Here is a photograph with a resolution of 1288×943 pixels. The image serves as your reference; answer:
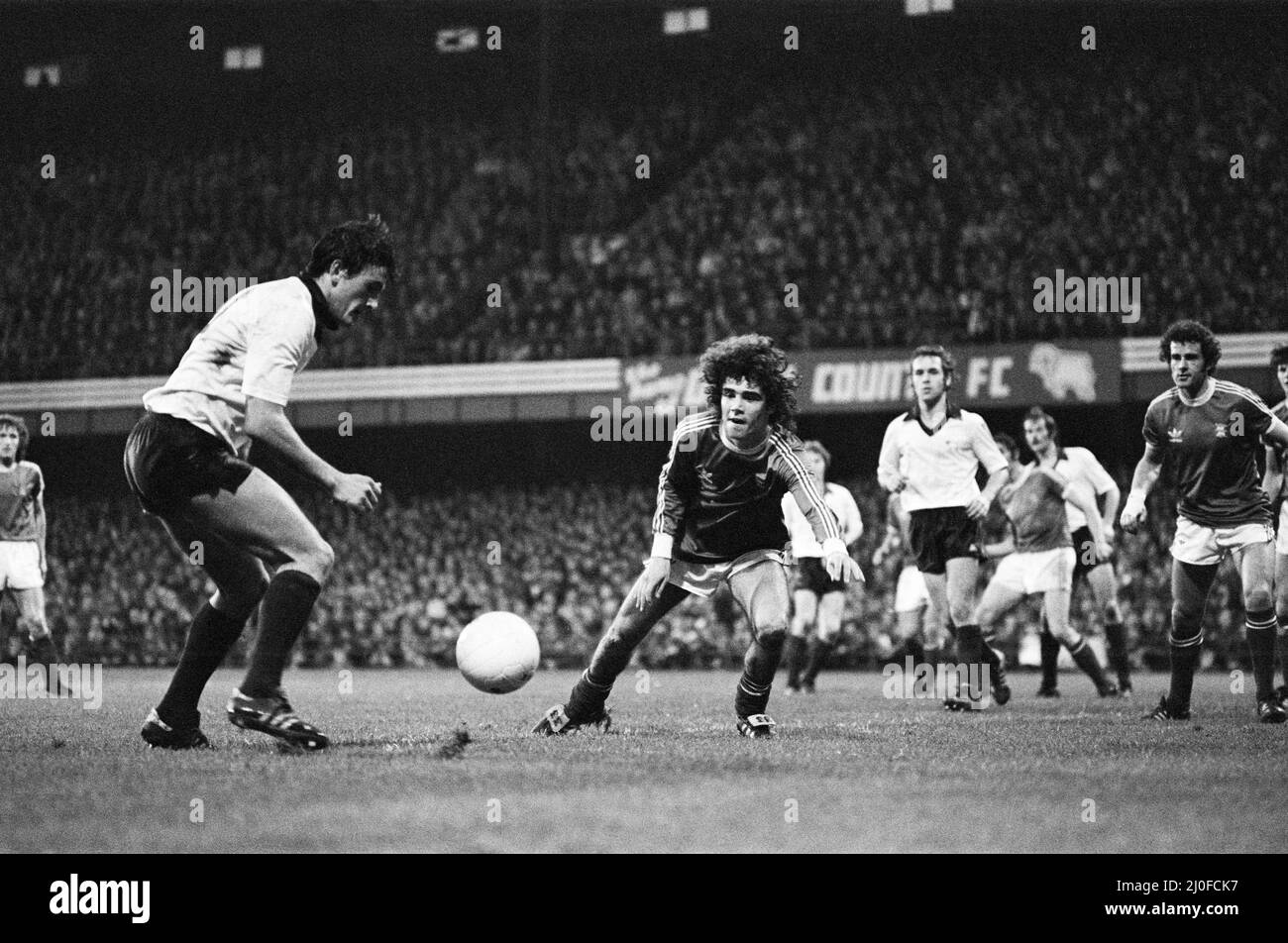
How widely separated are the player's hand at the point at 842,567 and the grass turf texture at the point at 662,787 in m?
0.81

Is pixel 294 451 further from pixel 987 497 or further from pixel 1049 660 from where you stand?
pixel 1049 660

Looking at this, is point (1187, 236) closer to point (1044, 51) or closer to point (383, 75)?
point (1044, 51)

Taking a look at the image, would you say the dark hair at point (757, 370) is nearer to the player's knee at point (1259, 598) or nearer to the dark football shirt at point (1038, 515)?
the player's knee at point (1259, 598)

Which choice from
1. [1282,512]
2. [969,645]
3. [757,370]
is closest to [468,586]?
[969,645]

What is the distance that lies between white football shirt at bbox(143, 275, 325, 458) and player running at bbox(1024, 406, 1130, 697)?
7442 mm

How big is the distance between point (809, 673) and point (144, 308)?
19.1 meters

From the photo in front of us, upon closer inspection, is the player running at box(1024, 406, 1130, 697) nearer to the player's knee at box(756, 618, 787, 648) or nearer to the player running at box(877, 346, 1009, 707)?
the player running at box(877, 346, 1009, 707)

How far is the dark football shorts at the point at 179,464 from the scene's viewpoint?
5.96m

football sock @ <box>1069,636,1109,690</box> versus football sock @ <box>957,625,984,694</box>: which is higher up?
football sock @ <box>957,625,984,694</box>

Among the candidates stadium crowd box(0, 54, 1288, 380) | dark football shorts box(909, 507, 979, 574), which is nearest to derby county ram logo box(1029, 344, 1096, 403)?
stadium crowd box(0, 54, 1288, 380)

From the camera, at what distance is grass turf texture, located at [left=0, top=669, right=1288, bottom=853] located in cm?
412

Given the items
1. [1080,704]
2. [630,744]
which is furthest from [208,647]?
[1080,704]

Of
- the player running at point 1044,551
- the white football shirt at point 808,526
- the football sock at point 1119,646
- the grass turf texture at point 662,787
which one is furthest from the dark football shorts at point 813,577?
the grass turf texture at point 662,787

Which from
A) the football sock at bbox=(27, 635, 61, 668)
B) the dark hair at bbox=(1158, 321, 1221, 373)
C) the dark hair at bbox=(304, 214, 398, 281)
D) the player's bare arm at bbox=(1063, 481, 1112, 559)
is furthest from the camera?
the football sock at bbox=(27, 635, 61, 668)
